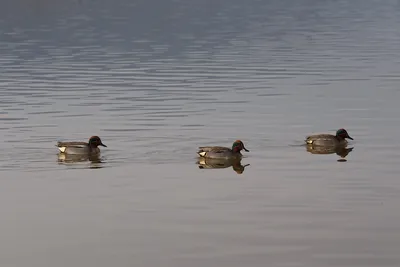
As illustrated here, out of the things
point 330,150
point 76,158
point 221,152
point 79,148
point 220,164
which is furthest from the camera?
point 330,150

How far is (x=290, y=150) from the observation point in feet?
113

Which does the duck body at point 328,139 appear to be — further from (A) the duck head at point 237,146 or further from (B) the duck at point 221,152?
(B) the duck at point 221,152

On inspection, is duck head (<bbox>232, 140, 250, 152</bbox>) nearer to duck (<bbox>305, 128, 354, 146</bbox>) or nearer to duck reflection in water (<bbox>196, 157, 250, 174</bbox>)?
duck reflection in water (<bbox>196, 157, 250, 174</bbox>)

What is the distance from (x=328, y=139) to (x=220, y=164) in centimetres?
415

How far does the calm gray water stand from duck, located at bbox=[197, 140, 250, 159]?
1.55 feet

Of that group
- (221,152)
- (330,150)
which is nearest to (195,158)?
(221,152)

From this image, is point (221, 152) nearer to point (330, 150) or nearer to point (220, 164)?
point (220, 164)

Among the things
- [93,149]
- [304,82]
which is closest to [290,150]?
[93,149]

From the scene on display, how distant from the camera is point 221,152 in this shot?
3284cm

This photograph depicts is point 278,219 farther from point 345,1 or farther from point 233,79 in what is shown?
point 345,1

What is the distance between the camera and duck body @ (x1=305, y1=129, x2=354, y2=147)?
34812 millimetres

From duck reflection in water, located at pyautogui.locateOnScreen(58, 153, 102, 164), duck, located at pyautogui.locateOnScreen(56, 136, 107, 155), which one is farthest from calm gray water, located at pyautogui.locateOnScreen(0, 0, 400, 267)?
duck, located at pyautogui.locateOnScreen(56, 136, 107, 155)

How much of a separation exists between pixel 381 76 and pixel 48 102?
16.9 m

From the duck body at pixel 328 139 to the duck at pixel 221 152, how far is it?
8.75 feet
